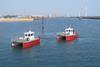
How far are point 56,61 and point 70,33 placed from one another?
3994 cm

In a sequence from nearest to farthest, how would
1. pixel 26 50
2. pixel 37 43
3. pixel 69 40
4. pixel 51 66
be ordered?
pixel 51 66 → pixel 26 50 → pixel 37 43 → pixel 69 40

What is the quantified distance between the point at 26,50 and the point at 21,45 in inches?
188

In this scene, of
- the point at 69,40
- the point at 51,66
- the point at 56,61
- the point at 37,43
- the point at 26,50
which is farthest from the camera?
the point at 69,40

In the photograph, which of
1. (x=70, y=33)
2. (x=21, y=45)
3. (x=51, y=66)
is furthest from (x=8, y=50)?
(x=70, y=33)

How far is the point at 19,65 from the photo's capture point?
56.1m

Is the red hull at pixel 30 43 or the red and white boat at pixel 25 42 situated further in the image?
the red and white boat at pixel 25 42

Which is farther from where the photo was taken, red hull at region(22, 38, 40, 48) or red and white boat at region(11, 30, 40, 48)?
red and white boat at region(11, 30, 40, 48)

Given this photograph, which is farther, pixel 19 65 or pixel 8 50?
pixel 8 50

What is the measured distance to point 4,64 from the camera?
188 ft

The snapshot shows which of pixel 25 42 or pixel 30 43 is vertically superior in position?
pixel 25 42

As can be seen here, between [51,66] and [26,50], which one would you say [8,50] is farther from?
[51,66]

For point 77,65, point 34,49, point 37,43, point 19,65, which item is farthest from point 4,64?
point 37,43

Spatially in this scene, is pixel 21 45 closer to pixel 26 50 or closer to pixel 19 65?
pixel 26 50

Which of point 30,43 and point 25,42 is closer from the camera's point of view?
point 25,42
